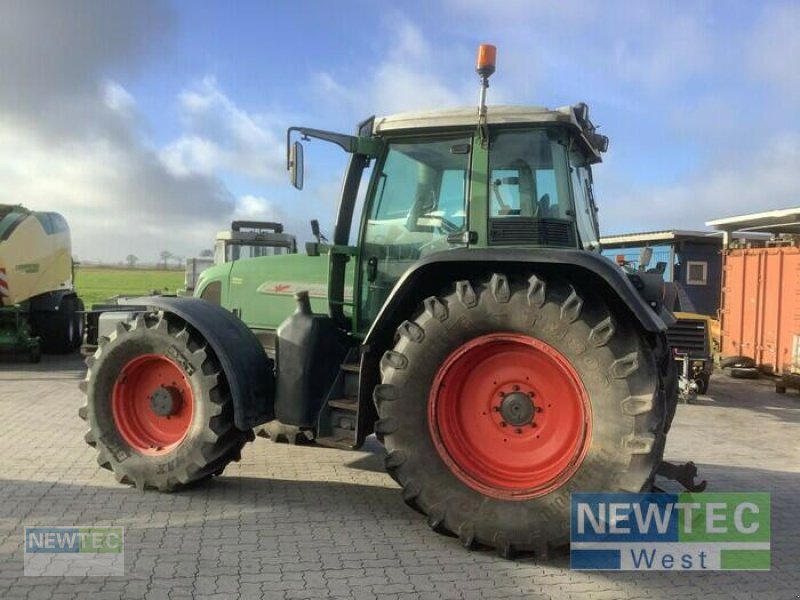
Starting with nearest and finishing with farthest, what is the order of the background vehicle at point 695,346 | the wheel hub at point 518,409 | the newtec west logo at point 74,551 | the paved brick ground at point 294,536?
1. the paved brick ground at point 294,536
2. the newtec west logo at point 74,551
3. the wheel hub at point 518,409
4. the background vehicle at point 695,346

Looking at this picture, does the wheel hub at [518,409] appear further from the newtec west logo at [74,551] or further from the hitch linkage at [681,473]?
the newtec west logo at [74,551]

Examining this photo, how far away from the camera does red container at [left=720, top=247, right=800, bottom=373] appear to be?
41.4ft

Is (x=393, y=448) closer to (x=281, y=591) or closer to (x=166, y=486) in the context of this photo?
(x=281, y=591)

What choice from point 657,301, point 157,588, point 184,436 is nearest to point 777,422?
point 657,301

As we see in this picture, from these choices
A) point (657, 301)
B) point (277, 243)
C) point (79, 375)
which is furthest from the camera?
point (277, 243)

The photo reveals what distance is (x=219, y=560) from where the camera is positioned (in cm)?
376

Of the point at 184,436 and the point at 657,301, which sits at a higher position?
the point at 657,301

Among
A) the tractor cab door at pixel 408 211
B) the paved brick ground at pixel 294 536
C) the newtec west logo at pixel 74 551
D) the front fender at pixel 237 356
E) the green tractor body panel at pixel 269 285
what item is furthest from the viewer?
the green tractor body panel at pixel 269 285

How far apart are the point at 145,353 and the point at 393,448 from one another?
6.69 ft

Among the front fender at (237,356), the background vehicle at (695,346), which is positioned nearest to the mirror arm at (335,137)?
the front fender at (237,356)

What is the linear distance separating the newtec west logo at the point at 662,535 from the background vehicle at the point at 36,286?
11966 millimetres

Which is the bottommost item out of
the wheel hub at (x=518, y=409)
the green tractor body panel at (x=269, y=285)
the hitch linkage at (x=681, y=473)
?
the hitch linkage at (x=681, y=473)

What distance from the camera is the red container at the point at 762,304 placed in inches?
497

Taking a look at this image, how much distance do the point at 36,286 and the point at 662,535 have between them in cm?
1258
